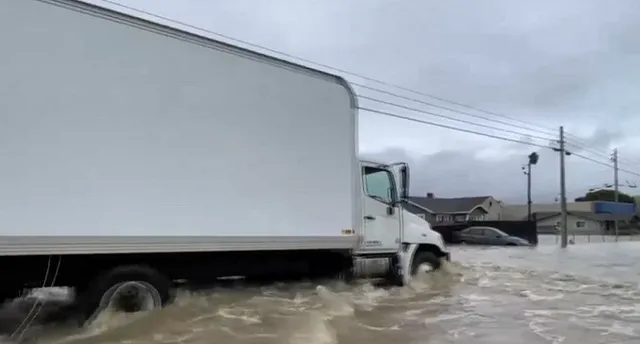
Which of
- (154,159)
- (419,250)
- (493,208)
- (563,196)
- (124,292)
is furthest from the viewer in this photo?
(493,208)

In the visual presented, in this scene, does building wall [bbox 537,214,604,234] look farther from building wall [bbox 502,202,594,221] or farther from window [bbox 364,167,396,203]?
window [bbox 364,167,396,203]

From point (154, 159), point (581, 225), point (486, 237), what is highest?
point (154, 159)

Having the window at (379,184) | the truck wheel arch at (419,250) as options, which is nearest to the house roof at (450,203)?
the truck wheel arch at (419,250)

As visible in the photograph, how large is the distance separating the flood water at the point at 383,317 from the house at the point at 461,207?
2114 inches

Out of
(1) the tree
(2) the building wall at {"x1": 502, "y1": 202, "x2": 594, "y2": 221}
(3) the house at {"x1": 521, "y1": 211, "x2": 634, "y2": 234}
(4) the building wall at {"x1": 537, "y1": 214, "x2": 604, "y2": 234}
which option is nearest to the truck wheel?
(3) the house at {"x1": 521, "y1": 211, "x2": 634, "y2": 234}

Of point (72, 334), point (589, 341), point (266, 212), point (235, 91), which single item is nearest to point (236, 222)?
point (266, 212)

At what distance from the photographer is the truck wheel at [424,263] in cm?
1096

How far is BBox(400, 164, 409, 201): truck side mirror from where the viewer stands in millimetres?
9911

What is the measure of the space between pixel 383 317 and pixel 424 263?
2.97m

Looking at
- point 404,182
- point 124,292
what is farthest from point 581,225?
point 124,292

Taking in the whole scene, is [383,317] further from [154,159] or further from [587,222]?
[587,222]

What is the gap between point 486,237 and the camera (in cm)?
3488

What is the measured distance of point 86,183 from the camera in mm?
6305

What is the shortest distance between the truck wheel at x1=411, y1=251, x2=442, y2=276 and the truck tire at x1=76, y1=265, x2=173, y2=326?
5.18 metres
